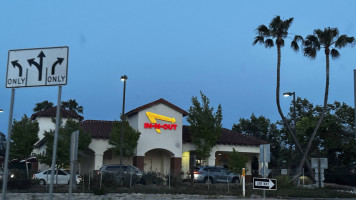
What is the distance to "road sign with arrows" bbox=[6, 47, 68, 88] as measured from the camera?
27.5 feet

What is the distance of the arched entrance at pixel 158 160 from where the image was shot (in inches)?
1638

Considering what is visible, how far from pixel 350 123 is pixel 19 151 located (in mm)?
32917

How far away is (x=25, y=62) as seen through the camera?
8695mm

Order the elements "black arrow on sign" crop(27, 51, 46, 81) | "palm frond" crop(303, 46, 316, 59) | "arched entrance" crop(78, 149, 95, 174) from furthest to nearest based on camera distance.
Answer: "arched entrance" crop(78, 149, 95, 174)
"palm frond" crop(303, 46, 316, 59)
"black arrow on sign" crop(27, 51, 46, 81)

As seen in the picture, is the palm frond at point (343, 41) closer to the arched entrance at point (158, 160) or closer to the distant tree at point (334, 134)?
the distant tree at point (334, 134)

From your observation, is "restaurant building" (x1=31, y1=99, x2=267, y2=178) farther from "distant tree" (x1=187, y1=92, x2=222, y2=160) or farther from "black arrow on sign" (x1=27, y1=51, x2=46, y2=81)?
"black arrow on sign" (x1=27, y1=51, x2=46, y2=81)

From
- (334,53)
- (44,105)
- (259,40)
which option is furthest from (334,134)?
(44,105)

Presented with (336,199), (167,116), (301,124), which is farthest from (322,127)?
(336,199)

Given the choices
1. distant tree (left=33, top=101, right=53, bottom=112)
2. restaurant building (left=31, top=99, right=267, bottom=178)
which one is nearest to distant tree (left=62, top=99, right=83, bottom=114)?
distant tree (left=33, top=101, right=53, bottom=112)

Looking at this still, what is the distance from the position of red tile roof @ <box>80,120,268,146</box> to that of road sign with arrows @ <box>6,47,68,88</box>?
96.3 feet

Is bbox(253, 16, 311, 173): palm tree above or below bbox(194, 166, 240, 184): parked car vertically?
above

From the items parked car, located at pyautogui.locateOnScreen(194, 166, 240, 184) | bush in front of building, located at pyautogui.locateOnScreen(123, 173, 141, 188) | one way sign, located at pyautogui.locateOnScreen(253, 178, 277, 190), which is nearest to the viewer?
one way sign, located at pyautogui.locateOnScreen(253, 178, 277, 190)

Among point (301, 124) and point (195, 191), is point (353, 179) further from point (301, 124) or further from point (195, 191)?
point (195, 191)

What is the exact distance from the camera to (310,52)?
36.3m
